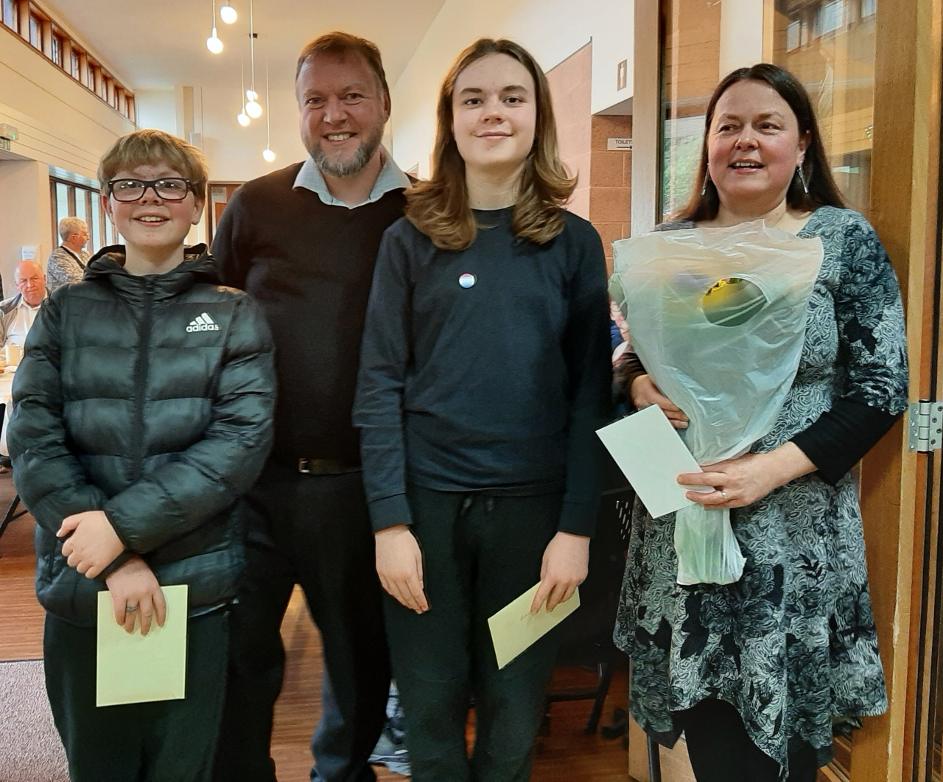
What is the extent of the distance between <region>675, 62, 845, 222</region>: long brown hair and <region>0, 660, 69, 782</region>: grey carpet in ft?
6.87

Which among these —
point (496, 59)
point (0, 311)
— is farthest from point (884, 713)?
point (0, 311)

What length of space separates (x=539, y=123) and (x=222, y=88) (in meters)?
12.1

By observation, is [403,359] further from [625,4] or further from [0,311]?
[0,311]

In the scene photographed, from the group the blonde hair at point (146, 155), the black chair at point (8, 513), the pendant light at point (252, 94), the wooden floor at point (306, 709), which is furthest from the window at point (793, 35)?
the pendant light at point (252, 94)

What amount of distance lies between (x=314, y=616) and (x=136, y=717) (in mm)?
458

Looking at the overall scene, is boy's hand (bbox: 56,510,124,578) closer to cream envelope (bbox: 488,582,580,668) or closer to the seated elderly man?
cream envelope (bbox: 488,582,580,668)

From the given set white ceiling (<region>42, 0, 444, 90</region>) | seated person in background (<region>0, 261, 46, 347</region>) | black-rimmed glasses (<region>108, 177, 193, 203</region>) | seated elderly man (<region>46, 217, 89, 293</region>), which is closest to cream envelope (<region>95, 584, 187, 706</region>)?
black-rimmed glasses (<region>108, 177, 193, 203</region>)

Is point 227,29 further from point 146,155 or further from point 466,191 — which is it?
point 466,191

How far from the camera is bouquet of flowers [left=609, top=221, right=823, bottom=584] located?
1.16 m

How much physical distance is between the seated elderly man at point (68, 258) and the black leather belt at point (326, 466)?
13.7ft

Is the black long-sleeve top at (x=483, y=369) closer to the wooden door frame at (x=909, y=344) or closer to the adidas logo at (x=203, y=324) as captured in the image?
the adidas logo at (x=203, y=324)

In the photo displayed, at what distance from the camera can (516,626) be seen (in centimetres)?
133

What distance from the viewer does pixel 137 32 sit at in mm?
9273

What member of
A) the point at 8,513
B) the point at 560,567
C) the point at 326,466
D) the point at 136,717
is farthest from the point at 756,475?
the point at 8,513
